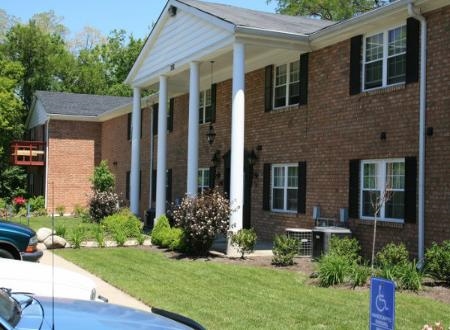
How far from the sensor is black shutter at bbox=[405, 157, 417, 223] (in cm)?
1297

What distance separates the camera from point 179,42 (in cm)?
2023

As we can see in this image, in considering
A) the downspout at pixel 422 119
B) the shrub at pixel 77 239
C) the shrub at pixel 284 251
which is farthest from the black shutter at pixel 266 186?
the downspout at pixel 422 119

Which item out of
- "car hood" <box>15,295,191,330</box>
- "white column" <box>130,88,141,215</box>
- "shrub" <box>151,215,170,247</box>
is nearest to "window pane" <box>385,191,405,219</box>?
"shrub" <box>151,215,170,247</box>

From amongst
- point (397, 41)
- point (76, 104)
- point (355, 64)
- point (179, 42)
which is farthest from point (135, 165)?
point (76, 104)

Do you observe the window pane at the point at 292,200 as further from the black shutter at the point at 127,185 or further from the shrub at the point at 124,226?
the black shutter at the point at 127,185

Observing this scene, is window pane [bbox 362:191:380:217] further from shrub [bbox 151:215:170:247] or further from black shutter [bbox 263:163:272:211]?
shrub [bbox 151:215:170:247]

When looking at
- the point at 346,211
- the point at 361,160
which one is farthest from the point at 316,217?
the point at 361,160

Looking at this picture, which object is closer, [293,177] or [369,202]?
[369,202]

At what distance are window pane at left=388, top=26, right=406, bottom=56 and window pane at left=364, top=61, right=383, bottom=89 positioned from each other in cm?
46

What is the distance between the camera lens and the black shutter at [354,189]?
48.8ft

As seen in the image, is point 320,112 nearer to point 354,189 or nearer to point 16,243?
point 354,189

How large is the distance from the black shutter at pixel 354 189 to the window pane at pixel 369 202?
179mm

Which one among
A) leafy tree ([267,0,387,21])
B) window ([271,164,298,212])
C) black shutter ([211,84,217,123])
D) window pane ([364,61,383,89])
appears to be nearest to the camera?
window pane ([364,61,383,89])

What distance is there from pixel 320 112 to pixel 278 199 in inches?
131
